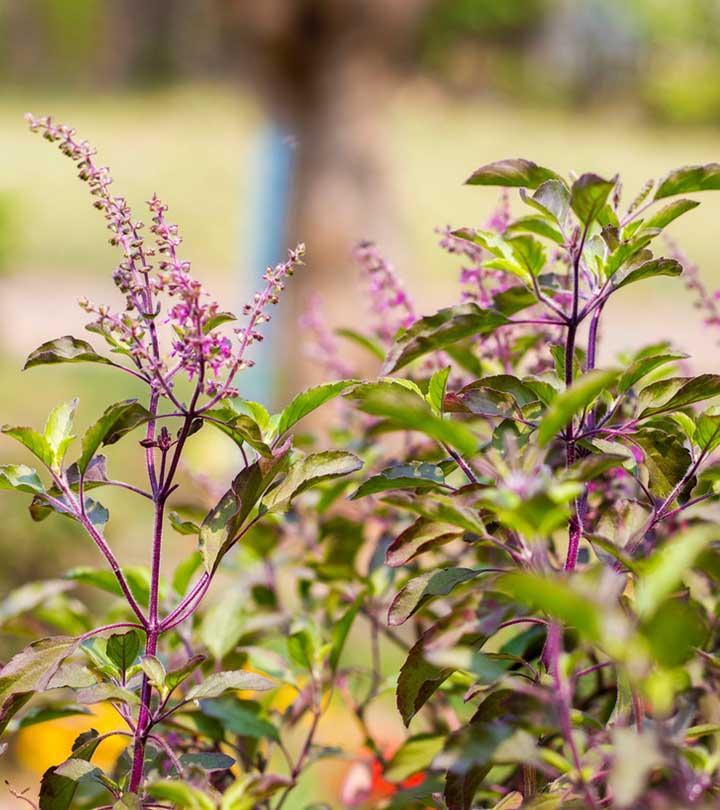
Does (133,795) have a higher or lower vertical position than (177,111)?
higher

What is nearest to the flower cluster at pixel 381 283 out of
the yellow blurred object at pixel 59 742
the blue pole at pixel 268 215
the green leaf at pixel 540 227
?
the green leaf at pixel 540 227

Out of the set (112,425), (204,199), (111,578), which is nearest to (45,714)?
(111,578)

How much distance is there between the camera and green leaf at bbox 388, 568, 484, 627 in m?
0.76

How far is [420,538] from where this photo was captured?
2.56 ft

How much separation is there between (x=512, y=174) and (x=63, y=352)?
0.33 m

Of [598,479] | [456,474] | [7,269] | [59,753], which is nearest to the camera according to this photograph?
[598,479]

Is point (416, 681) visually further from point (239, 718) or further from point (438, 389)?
A: point (239, 718)

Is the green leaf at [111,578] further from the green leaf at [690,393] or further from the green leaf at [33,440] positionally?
the green leaf at [690,393]

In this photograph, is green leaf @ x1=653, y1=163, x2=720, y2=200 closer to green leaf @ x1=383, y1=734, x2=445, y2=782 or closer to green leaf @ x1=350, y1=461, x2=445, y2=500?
green leaf @ x1=350, y1=461, x2=445, y2=500

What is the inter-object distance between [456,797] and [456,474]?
0.51 m

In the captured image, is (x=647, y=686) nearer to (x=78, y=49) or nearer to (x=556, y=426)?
(x=556, y=426)

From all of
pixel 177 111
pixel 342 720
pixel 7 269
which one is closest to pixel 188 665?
pixel 342 720

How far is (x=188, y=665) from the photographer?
757mm

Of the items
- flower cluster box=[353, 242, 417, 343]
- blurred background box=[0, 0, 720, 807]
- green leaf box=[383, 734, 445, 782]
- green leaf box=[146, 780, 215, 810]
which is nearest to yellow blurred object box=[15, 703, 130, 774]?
blurred background box=[0, 0, 720, 807]
